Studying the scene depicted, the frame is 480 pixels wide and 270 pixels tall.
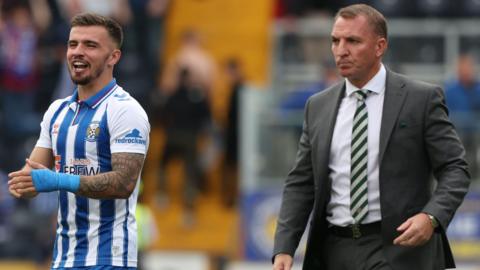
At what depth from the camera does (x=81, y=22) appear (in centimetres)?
637

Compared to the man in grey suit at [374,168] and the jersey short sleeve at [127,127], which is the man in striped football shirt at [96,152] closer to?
the jersey short sleeve at [127,127]

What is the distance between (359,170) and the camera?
6586mm

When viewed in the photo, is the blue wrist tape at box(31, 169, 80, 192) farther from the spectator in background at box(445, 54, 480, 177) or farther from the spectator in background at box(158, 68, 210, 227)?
the spectator in background at box(158, 68, 210, 227)

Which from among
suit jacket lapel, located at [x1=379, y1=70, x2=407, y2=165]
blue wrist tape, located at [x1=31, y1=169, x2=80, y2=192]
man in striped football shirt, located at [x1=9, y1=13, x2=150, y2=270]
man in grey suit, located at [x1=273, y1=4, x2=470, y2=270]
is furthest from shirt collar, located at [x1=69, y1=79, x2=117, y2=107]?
suit jacket lapel, located at [x1=379, y1=70, x2=407, y2=165]

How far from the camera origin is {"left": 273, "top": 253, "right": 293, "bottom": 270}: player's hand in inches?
261

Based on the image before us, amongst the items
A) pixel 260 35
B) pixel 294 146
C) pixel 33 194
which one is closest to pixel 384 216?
pixel 33 194

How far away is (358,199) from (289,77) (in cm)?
1142

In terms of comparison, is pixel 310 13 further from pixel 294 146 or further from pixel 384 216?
pixel 384 216

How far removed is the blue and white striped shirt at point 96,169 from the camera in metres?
6.28

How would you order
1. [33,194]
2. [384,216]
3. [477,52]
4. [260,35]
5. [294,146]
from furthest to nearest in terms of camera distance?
1. [260,35]
2. [477,52]
3. [294,146]
4. [384,216]
5. [33,194]

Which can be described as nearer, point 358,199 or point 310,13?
point 358,199

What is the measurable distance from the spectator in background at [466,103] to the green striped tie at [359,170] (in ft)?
30.5

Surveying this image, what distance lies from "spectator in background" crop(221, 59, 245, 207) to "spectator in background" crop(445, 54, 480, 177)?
3.19 m

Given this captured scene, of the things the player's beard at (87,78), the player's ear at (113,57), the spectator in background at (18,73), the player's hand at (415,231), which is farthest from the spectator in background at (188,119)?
the player's hand at (415,231)
